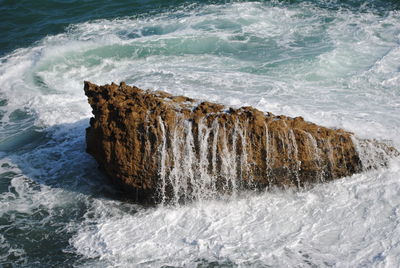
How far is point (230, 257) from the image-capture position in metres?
5.62

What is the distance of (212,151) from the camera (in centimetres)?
641

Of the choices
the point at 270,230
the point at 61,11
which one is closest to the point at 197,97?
the point at 270,230

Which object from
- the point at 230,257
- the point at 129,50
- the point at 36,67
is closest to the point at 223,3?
the point at 129,50

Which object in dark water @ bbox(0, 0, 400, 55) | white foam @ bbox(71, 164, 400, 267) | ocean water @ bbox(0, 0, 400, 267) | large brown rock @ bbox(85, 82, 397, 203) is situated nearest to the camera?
white foam @ bbox(71, 164, 400, 267)

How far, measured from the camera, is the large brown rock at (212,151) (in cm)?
641

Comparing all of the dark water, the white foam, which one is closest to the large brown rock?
the white foam

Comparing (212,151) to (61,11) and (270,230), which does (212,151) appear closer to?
(270,230)

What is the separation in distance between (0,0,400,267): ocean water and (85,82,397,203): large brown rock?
0.25 metres

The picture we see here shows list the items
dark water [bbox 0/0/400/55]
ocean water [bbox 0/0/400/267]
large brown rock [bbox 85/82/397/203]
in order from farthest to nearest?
dark water [bbox 0/0/400/55] < large brown rock [bbox 85/82/397/203] < ocean water [bbox 0/0/400/267]

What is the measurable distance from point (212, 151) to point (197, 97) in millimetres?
3185

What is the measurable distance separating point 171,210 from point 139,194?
0.52 m

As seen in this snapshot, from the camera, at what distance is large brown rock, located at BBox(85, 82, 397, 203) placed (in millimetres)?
6410

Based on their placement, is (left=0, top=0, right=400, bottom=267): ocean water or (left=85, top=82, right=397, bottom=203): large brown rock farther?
(left=85, top=82, right=397, bottom=203): large brown rock

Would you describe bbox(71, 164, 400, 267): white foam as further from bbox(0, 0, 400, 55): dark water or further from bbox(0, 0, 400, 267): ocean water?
bbox(0, 0, 400, 55): dark water
